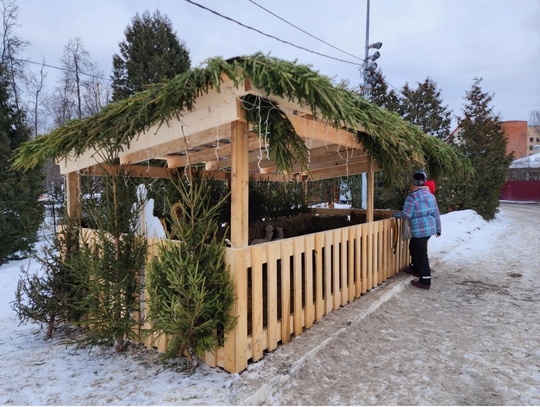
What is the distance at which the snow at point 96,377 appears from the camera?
253 cm

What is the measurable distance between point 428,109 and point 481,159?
10.5ft

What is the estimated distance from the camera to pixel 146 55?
15.2 m

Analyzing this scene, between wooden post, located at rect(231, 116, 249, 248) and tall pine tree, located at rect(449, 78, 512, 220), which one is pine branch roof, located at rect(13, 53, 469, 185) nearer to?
wooden post, located at rect(231, 116, 249, 248)

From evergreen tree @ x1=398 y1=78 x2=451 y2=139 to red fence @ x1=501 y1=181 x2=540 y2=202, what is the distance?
66.7 ft

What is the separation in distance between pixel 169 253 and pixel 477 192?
1537 centimetres

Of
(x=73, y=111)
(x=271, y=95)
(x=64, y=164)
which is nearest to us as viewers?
(x=271, y=95)

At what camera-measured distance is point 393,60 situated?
1803 centimetres

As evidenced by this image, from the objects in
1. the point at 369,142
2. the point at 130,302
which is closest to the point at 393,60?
the point at 369,142

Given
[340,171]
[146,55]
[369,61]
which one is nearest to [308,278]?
[340,171]

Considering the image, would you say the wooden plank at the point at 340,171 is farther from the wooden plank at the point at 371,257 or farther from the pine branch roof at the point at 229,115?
the pine branch roof at the point at 229,115

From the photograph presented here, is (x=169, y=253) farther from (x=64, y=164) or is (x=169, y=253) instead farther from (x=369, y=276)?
(x=369, y=276)

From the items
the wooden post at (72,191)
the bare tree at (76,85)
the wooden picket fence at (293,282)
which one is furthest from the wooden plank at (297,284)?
the bare tree at (76,85)

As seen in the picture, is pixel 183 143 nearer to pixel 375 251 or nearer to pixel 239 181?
pixel 239 181

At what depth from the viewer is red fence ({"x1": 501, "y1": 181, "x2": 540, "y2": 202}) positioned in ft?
105
